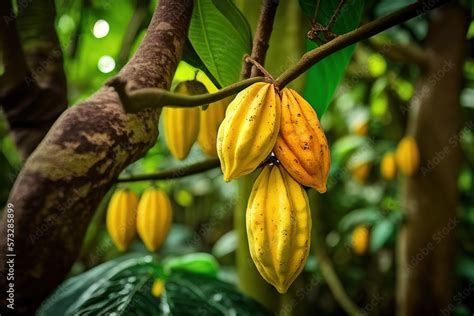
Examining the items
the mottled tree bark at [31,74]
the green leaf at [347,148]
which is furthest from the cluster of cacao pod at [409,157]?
the mottled tree bark at [31,74]

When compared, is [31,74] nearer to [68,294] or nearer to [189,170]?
[189,170]

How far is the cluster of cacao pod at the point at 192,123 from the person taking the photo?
706mm

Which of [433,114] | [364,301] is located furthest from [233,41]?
[364,301]

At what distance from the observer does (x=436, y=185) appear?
1.54 m

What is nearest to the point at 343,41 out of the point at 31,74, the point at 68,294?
the point at 31,74

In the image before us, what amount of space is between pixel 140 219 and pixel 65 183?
586 mm

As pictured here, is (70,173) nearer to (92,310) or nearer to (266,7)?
(266,7)

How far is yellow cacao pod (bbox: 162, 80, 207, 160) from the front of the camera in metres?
0.70

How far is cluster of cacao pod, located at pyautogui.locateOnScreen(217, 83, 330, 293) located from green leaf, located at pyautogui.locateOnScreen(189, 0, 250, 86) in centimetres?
20

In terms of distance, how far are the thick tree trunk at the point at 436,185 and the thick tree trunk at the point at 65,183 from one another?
4.27ft

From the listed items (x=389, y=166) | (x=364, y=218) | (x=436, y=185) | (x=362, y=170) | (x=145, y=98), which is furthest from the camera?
(x=362, y=170)

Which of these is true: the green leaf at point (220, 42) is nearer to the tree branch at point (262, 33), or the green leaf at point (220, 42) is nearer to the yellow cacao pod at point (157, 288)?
the tree branch at point (262, 33)

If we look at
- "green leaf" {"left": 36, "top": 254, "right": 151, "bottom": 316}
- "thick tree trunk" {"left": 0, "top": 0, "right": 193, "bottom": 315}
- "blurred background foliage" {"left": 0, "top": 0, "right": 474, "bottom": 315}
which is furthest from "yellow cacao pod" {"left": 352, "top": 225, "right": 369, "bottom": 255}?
"thick tree trunk" {"left": 0, "top": 0, "right": 193, "bottom": 315}

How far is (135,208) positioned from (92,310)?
218mm
